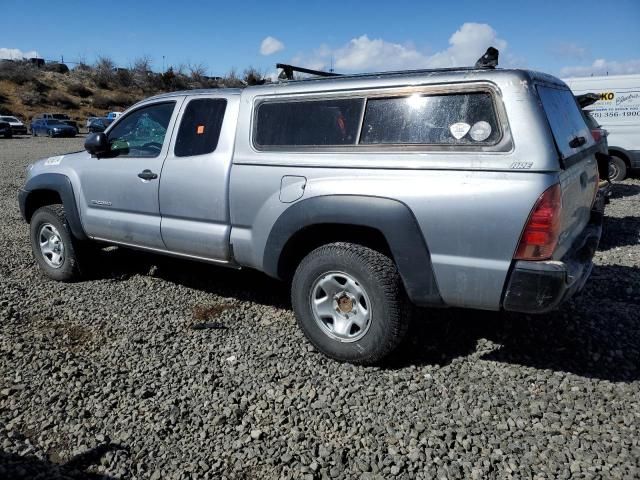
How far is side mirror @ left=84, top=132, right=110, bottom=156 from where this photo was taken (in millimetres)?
4770

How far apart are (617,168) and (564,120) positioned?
9.94m

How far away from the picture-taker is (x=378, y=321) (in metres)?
3.41

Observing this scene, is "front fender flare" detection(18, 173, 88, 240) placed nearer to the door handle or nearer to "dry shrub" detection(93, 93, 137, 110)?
the door handle

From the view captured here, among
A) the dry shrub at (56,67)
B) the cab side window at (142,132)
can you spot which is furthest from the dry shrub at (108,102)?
the cab side window at (142,132)

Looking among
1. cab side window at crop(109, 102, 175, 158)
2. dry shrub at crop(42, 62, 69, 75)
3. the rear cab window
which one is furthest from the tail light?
dry shrub at crop(42, 62, 69, 75)

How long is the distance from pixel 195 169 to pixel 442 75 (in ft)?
6.63

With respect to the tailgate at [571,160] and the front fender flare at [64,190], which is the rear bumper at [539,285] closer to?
the tailgate at [571,160]

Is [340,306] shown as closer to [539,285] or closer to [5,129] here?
[539,285]

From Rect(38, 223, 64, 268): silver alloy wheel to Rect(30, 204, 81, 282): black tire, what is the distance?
2 cm

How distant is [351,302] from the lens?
3568 millimetres

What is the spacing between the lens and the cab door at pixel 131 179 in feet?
14.8

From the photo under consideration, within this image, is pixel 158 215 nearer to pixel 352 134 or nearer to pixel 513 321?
pixel 352 134

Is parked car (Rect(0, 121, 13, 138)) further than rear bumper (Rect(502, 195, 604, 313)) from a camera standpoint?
Yes

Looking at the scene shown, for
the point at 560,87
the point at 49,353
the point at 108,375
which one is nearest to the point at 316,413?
the point at 108,375
